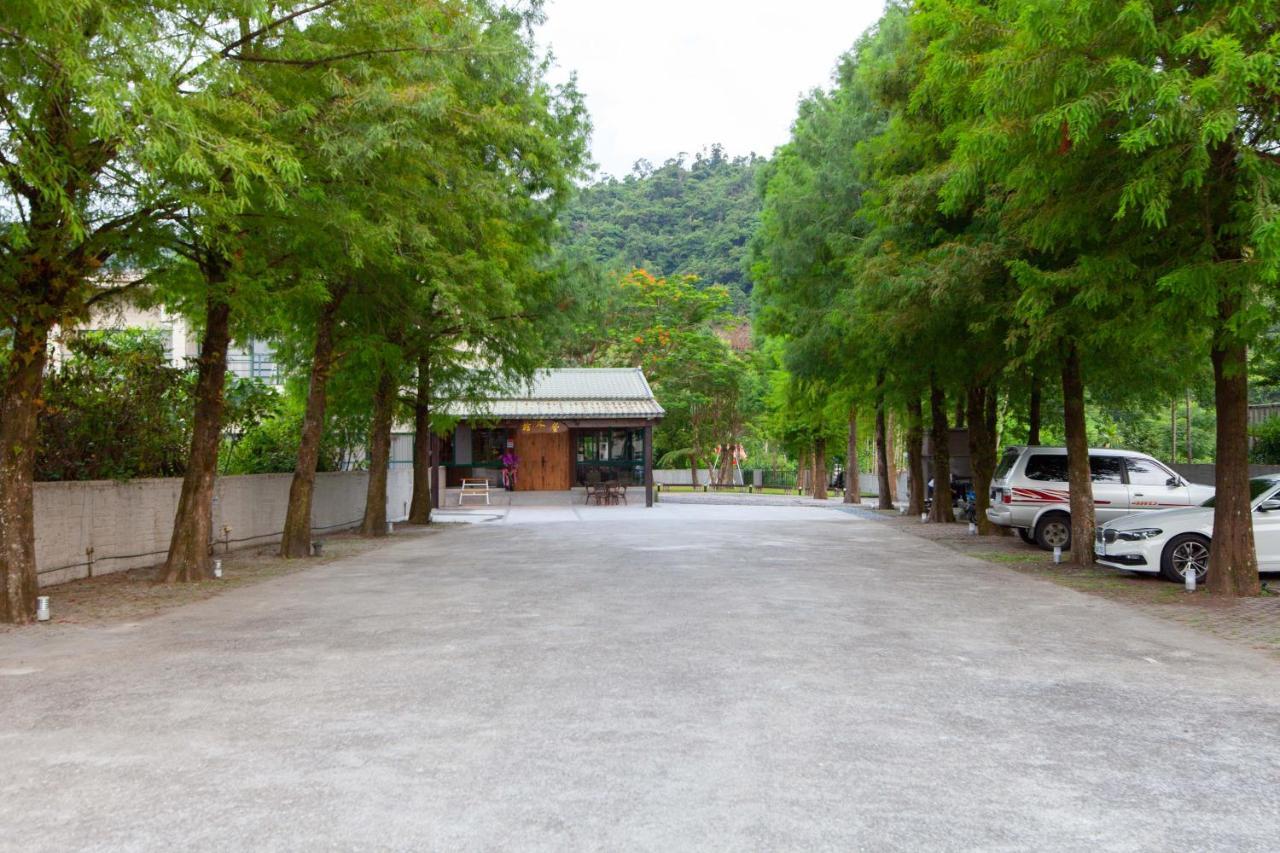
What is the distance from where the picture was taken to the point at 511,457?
3841 centimetres

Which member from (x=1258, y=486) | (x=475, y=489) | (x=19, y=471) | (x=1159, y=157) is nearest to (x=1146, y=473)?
(x=1258, y=486)

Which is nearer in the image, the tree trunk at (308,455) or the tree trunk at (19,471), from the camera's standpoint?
the tree trunk at (19,471)

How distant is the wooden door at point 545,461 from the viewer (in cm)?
3906

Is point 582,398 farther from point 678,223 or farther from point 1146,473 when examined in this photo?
point 678,223

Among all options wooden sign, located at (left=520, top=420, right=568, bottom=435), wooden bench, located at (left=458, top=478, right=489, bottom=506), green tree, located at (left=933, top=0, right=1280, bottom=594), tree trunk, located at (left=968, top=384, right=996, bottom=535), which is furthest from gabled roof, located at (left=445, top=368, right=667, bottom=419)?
green tree, located at (left=933, top=0, right=1280, bottom=594)

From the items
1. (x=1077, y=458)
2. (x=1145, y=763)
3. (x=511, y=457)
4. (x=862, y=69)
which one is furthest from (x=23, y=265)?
(x=511, y=457)

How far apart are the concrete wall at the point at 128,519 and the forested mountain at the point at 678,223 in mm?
37005

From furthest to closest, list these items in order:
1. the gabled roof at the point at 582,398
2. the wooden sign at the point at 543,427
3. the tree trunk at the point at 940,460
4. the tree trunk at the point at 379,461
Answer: the wooden sign at the point at 543,427, the gabled roof at the point at 582,398, the tree trunk at the point at 940,460, the tree trunk at the point at 379,461

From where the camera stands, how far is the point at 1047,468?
1694 centimetres

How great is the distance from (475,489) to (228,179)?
2736cm

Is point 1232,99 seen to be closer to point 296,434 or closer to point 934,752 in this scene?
point 934,752

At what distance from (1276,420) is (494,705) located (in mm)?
20812

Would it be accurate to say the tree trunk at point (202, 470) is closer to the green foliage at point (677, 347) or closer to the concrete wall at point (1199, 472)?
the concrete wall at point (1199, 472)

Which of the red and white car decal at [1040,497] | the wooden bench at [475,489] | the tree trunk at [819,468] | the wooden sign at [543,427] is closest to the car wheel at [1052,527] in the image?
the red and white car decal at [1040,497]
